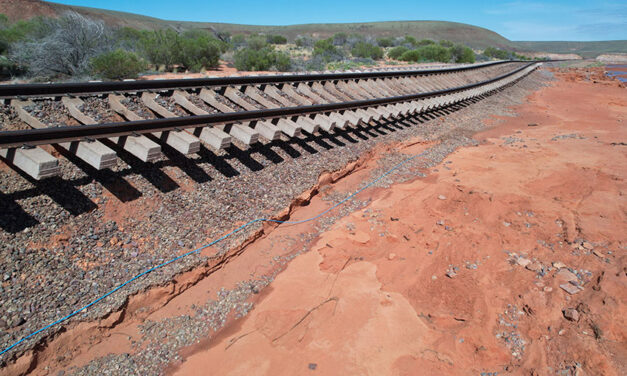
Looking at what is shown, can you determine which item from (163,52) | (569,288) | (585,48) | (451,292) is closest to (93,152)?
(451,292)

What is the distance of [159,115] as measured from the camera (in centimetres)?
521

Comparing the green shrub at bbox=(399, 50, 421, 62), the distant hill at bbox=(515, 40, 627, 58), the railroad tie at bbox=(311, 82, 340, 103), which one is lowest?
the railroad tie at bbox=(311, 82, 340, 103)

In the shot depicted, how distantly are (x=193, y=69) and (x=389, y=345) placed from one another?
1796 cm

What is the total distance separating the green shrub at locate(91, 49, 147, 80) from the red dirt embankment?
33.3ft

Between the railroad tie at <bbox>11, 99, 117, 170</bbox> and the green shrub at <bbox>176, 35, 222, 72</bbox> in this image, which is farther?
the green shrub at <bbox>176, 35, 222, 72</bbox>

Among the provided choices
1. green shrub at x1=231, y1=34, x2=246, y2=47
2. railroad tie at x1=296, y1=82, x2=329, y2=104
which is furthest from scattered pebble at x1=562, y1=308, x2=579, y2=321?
green shrub at x1=231, y1=34, x2=246, y2=47

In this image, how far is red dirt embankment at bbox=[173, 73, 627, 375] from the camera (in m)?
3.09

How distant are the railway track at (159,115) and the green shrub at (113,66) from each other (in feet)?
23.3

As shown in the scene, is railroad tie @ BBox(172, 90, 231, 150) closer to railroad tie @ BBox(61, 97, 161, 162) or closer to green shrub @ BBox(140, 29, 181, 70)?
railroad tie @ BBox(61, 97, 161, 162)

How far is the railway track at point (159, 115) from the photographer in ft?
11.8

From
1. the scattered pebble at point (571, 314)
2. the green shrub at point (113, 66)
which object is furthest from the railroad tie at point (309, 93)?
the green shrub at point (113, 66)

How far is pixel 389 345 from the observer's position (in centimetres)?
325

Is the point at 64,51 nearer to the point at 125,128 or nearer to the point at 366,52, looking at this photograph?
the point at 125,128

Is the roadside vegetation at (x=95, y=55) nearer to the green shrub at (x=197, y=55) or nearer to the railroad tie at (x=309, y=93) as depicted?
the green shrub at (x=197, y=55)
